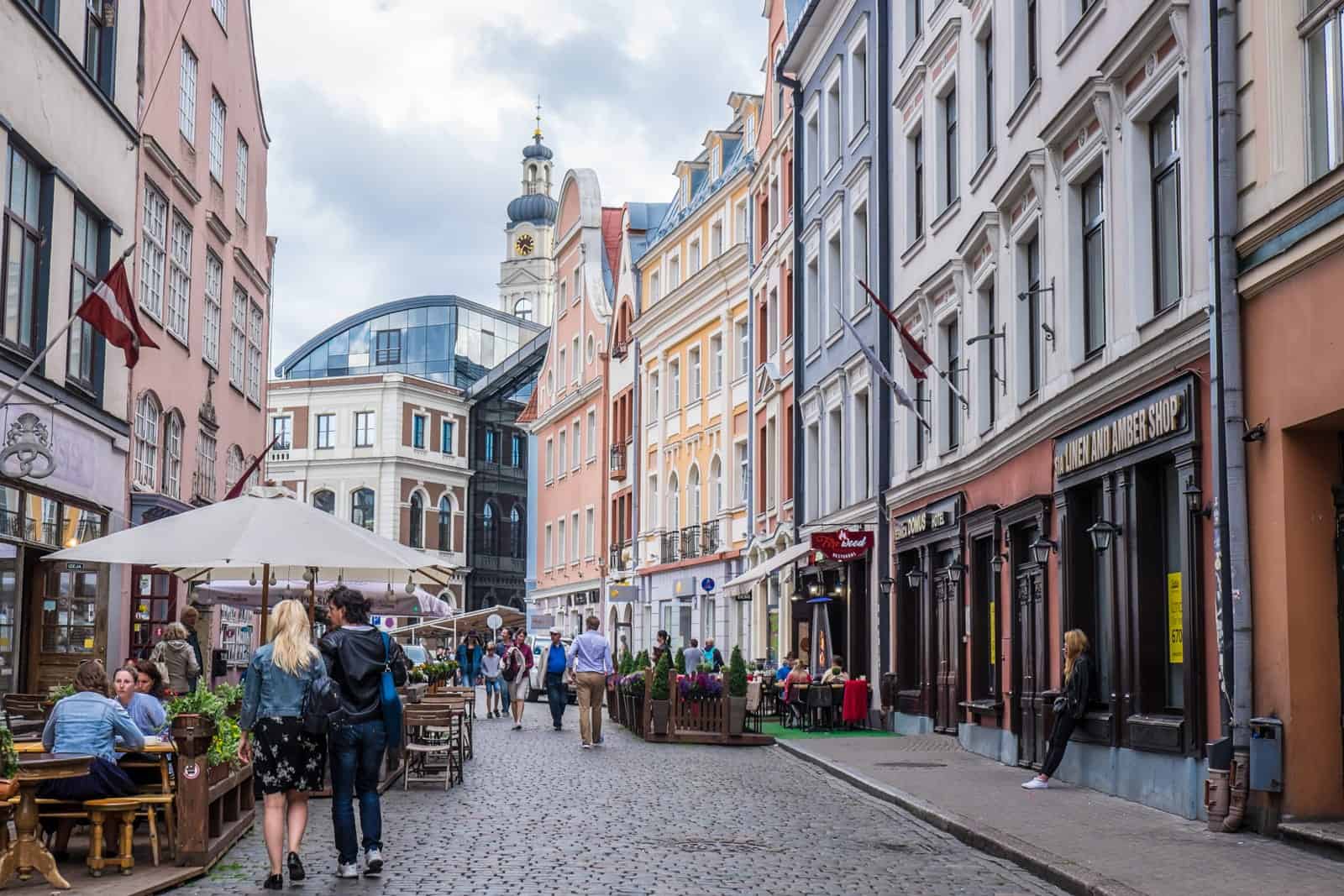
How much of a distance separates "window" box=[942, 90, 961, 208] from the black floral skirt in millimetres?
15913

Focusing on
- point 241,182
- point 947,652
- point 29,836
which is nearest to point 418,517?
point 241,182

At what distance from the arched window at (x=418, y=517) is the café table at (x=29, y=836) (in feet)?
242

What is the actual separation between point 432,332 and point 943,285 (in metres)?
66.5

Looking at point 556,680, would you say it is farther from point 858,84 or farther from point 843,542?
point 858,84

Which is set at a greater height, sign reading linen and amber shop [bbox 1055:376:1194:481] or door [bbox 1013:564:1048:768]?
sign reading linen and amber shop [bbox 1055:376:1194:481]

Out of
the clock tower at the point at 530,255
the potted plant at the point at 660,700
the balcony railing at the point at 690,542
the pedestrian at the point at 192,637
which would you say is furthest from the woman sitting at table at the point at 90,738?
the clock tower at the point at 530,255

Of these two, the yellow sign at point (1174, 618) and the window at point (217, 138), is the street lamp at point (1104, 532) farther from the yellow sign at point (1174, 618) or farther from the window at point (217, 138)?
Answer: the window at point (217, 138)

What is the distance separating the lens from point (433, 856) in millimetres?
11477

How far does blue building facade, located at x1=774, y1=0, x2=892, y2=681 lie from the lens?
28.4m

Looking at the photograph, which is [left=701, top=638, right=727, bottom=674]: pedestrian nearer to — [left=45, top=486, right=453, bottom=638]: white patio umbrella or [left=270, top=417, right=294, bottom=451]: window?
[left=45, top=486, right=453, bottom=638]: white patio umbrella

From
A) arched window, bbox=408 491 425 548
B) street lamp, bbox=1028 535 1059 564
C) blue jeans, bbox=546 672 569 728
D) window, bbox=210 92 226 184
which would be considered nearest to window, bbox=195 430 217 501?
window, bbox=210 92 226 184

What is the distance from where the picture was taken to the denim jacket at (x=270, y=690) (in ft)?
33.2

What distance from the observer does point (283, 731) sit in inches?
397

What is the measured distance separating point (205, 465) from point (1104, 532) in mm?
20121
